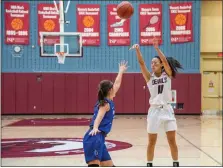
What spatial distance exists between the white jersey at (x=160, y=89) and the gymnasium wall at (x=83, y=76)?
12.2 meters

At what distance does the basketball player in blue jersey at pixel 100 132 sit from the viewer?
4.46 meters

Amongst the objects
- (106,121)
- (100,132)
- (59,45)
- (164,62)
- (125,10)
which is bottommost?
(100,132)

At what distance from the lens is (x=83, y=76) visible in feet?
58.2

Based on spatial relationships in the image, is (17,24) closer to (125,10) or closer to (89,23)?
(89,23)

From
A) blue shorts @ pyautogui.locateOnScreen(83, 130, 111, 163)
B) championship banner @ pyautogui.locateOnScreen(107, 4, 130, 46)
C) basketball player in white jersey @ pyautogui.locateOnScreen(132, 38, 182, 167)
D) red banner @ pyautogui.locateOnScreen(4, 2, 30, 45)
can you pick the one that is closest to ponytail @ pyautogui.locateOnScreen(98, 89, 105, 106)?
blue shorts @ pyautogui.locateOnScreen(83, 130, 111, 163)

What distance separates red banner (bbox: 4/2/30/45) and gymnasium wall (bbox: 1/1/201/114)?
0.74 ft

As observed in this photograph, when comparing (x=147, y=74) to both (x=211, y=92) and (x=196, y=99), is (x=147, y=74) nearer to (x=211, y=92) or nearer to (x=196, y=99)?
(x=196, y=99)

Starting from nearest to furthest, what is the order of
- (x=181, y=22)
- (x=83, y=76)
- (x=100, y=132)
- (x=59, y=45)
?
1. (x=100, y=132)
2. (x=59, y=45)
3. (x=83, y=76)
4. (x=181, y=22)

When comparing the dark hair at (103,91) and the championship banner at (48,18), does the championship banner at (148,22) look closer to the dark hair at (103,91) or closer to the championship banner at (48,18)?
the championship banner at (48,18)

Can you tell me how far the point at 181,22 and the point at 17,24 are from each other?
7.44 meters

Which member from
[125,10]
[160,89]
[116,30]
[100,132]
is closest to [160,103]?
[160,89]

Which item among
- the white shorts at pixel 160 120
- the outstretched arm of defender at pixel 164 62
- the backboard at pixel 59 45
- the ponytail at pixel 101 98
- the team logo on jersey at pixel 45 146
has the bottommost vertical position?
the team logo on jersey at pixel 45 146

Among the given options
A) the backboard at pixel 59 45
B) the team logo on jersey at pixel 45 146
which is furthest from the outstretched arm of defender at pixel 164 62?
the backboard at pixel 59 45

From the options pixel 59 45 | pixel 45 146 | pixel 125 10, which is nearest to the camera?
pixel 125 10
